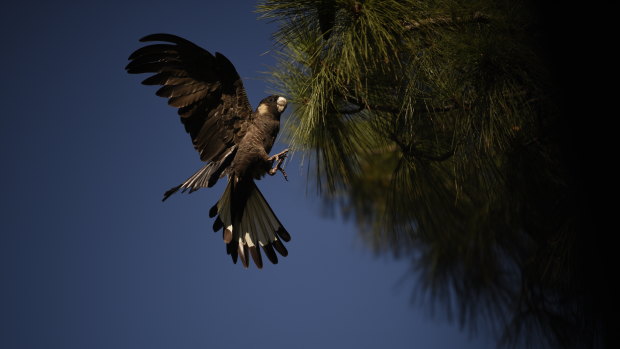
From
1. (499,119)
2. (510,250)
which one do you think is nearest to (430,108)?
(499,119)

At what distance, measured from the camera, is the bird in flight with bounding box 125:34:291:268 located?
3.70 ft

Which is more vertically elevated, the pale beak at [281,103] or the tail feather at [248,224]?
the pale beak at [281,103]

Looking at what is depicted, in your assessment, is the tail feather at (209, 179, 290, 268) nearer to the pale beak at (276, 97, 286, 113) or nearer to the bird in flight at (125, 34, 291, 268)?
the bird in flight at (125, 34, 291, 268)

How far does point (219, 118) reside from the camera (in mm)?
1210

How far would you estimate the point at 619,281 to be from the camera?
713 mm

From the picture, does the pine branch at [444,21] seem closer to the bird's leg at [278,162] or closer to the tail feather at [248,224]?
the bird's leg at [278,162]

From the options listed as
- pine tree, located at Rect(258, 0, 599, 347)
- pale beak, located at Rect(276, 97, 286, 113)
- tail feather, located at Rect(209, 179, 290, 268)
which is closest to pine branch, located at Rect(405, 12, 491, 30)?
pine tree, located at Rect(258, 0, 599, 347)

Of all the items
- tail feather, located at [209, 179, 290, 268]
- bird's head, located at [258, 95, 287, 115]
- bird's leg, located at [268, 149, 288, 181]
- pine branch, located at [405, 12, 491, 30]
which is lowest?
tail feather, located at [209, 179, 290, 268]

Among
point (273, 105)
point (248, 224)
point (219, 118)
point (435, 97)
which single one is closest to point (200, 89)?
point (219, 118)

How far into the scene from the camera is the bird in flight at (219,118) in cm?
113

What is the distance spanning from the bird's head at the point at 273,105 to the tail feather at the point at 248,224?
7.8 inches

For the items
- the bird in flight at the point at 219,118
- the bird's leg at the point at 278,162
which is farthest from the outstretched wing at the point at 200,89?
the bird's leg at the point at 278,162

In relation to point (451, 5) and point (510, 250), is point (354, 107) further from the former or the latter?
point (510, 250)

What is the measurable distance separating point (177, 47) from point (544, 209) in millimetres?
1169
